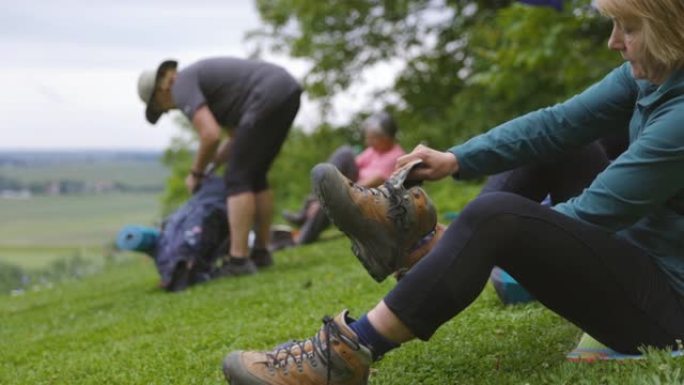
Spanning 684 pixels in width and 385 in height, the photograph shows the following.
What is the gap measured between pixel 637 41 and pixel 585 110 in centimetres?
49

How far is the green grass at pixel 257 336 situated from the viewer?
2.87 meters

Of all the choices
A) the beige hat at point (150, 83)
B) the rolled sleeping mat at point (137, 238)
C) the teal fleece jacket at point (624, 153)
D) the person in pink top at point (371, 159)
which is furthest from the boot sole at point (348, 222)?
the person in pink top at point (371, 159)

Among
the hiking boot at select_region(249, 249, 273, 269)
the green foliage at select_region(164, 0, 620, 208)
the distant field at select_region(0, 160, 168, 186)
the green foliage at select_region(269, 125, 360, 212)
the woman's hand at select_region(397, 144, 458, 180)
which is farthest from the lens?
the distant field at select_region(0, 160, 168, 186)

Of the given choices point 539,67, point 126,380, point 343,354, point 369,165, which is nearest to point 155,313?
point 126,380

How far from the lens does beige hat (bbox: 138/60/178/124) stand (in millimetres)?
6250

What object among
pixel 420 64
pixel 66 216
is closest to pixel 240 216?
pixel 420 64

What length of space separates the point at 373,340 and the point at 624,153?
803mm

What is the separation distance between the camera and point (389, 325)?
251cm

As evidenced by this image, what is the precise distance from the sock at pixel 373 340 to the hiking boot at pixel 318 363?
0.02 m

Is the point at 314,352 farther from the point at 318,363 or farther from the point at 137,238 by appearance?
the point at 137,238

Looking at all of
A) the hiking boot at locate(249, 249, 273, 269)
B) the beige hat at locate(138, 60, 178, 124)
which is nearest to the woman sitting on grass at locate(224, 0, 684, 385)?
the beige hat at locate(138, 60, 178, 124)

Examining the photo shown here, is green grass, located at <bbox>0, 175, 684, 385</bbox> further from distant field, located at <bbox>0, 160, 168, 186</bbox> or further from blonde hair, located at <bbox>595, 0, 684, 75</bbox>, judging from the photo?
distant field, located at <bbox>0, 160, 168, 186</bbox>

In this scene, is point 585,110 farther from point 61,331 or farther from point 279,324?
point 61,331

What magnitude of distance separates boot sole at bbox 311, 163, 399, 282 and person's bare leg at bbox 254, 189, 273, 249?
3.79 m
